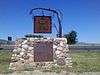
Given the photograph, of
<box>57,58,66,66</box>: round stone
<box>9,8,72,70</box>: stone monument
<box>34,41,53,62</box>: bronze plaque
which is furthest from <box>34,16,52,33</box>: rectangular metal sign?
<box>57,58,66,66</box>: round stone

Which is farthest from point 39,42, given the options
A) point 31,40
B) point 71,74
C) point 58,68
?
point 71,74

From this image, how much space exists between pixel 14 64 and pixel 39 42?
2.11 m

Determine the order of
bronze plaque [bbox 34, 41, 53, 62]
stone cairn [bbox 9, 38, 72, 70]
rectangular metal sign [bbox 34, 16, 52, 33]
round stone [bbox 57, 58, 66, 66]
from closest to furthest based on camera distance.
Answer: bronze plaque [bbox 34, 41, 53, 62] → stone cairn [bbox 9, 38, 72, 70] → round stone [bbox 57, 58, 66, 66] → rectangular metal sign [bbox 34, 16, 52, 33]

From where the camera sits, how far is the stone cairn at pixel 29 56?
22.6 m

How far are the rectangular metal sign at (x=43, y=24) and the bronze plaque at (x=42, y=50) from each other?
125cm

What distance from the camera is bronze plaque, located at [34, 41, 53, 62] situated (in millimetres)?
22438

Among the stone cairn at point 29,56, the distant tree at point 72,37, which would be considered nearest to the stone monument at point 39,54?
the stone cairn at point 29,56

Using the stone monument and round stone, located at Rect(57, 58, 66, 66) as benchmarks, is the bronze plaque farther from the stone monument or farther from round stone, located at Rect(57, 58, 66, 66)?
round stone, located at Rect(57, 58, 66, 66)

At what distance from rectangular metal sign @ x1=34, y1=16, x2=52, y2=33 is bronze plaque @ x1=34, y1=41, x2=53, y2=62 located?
1.25m

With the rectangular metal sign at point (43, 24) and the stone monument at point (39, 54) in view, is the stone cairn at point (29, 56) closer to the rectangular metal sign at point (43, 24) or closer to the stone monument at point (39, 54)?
the stone monument at point (39, 54)

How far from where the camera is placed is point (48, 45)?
22.6 meters

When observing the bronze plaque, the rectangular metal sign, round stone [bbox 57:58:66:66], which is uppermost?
the rectangular metal sign

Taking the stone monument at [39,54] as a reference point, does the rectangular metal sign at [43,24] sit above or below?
above

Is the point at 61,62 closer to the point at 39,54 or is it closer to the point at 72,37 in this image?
the point at 39,54
